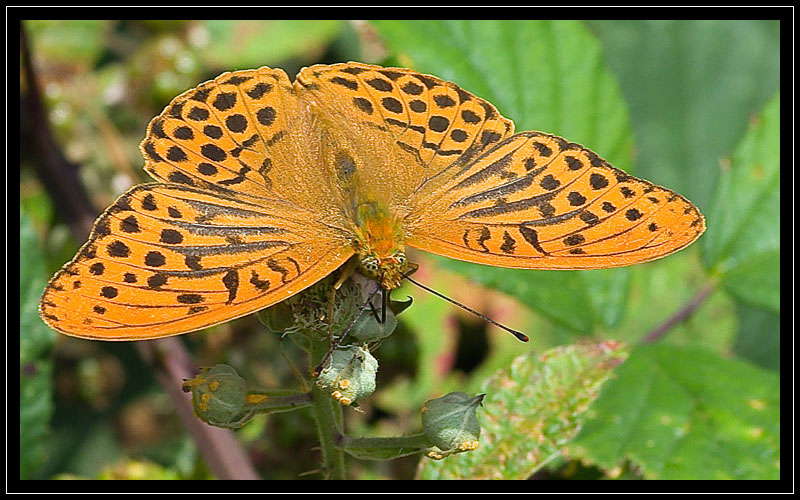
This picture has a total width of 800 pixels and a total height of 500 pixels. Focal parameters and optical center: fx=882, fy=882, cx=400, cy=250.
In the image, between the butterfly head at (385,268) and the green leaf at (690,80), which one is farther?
the green leaf at (690,80)

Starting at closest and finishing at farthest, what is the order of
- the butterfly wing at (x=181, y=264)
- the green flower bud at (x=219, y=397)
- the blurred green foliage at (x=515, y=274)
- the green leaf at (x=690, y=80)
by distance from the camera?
the butterfly wing at (x=181, y=264), the green flower bud at (x=219, y=397), the blurred green foliage at (x=515, y=274), the green leaf at (x=690, y=80)

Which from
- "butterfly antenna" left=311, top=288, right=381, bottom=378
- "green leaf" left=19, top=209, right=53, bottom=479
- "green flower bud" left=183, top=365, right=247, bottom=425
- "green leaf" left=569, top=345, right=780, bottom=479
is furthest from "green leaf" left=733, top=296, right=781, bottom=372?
"green leaf" left=19, top=209, right=53, bottom=479

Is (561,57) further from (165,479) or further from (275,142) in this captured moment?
(165,479)

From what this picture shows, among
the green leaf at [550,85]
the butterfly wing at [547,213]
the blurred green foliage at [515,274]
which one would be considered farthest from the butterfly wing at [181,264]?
the green leaf at [550,85]

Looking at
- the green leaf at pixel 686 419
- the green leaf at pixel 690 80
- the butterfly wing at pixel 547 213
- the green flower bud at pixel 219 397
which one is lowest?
the green leaf at pixel 686 419

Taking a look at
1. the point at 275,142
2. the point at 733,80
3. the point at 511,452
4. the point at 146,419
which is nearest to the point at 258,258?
the point at 275,142

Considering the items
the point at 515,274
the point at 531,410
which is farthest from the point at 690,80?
the point at 531,410

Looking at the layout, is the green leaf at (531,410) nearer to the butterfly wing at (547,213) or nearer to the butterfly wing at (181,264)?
the butterfly wing at (547,213)

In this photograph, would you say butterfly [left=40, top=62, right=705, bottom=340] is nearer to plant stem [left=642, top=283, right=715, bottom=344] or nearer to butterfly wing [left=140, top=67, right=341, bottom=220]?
butterfly wing [left=140, top=67, right=341, bottom=220]
